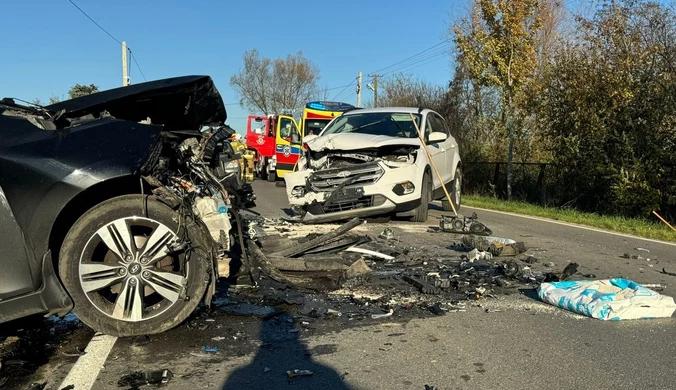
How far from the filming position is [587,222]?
11391 millimetres

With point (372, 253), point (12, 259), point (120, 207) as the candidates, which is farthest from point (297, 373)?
point (372, 253)

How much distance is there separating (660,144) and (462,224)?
6.39m

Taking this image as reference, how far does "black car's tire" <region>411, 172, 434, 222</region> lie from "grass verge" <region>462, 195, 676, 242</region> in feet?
11.8

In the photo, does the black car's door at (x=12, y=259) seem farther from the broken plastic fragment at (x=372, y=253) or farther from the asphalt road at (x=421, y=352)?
the broken plastic fragment at (x=372, y=253)

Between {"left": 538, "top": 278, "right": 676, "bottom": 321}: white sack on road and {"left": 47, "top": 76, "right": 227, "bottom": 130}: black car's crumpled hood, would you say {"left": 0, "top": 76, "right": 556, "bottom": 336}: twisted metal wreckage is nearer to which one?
{"left": 47, "top": 76, "right": 227, "bottom": 130}: black car's crumpled hood

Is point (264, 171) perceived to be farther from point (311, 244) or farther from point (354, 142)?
point (311, 244)

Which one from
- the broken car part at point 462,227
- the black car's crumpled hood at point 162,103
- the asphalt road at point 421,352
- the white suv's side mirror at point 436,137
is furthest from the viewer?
the white suv's side mirror at point 436,137

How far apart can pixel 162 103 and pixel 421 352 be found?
2.67m

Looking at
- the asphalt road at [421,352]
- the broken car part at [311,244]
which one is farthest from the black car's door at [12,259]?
the broken car part at [311,244]

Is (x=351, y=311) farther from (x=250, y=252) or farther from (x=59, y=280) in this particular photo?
(x=59, y=280)

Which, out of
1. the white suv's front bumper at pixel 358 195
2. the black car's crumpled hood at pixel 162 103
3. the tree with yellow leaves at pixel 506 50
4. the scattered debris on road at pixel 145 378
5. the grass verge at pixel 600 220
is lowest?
the grass verge at pixel 600 220

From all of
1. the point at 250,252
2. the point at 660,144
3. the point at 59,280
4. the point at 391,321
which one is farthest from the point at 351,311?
the point at 660,144

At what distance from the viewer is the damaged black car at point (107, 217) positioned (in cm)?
336

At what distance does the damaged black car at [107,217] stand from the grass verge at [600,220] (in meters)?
8.42
